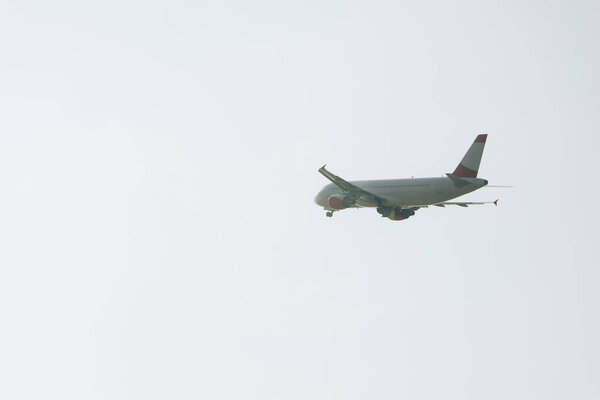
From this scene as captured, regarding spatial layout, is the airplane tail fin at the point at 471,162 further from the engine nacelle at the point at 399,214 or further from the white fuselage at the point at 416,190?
the engine nacelle at the point at 399,214

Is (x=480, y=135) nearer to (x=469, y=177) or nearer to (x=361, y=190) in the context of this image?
(x=469, y=177)

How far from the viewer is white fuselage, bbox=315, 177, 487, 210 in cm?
9812

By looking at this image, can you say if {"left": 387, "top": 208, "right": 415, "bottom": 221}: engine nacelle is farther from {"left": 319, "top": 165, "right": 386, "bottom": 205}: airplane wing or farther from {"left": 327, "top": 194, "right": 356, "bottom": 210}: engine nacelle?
{"left": 327, "top": 194, "right": 356, "bottom": 210}: engine nacelle

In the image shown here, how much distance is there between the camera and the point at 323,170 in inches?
3789

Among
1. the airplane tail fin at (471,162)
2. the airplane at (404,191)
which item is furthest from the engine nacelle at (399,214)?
the airplane tail fin at (471,162)

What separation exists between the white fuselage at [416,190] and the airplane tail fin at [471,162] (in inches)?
33.3

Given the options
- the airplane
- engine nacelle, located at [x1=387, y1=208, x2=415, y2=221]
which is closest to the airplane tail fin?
the airplane

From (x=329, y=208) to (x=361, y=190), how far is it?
236 inches

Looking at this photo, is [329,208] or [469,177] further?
[329,208]

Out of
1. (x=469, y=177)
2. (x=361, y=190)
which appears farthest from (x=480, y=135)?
(x=361, y=190)

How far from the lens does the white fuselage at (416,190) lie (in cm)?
9812

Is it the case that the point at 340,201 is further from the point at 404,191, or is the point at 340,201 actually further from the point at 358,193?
the point at 404,191

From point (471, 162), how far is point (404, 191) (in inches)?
264

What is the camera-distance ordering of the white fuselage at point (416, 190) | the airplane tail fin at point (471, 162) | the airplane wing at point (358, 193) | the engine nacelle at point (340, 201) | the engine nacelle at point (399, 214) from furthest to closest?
1. the engine nacelle at point (340, 201)
2. the engine nacelle at point (399, 214)
3. the airplane wing at point (358, 193)
4. the airplane tail fin at point (471, 162)
5. the white fuselage at point (416, 190)
